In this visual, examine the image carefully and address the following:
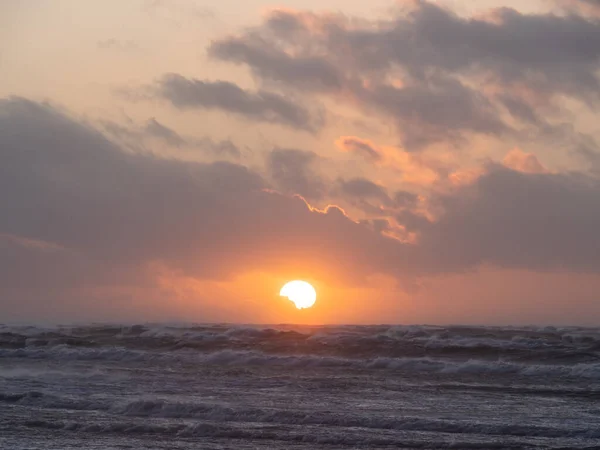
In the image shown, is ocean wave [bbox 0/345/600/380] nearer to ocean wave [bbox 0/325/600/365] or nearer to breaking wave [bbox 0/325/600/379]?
breaking wave [bbox 0/325/600/379]

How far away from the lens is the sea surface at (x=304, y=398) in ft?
49.3

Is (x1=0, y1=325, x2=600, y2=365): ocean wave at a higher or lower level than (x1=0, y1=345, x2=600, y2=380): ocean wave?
higher

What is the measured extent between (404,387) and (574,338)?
2581cm

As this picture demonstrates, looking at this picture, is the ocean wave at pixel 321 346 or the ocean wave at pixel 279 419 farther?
the ocean wave at pixel 321 346

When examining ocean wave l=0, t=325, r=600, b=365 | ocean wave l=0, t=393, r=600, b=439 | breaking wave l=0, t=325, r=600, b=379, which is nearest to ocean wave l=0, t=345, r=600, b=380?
breaking wave l=0, t=325, r=600, b=379

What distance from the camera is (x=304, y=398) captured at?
20156 mm

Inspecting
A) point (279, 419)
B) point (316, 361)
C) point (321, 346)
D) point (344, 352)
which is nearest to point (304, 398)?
point (279, 419)

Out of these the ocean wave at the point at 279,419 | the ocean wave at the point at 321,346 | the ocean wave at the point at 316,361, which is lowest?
the ocean wave at the point at 279,419

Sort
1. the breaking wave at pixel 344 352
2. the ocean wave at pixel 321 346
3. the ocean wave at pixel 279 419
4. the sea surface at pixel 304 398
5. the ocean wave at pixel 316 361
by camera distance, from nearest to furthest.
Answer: the sea surface at pixel 304 398 → the ocean wave at pixel 279 419 → the ocean wave at pixel 316 361 → the breaking wave at pixel 344 352 → the ocean wave at pixel 321 346

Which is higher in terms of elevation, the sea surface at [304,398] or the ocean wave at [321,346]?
the ocean wave at [321,346]

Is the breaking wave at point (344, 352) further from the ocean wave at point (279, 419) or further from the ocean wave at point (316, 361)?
the ocean wave at point (279, 419)

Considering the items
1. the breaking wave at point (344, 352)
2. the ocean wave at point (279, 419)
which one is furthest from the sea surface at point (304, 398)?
the breaking wave at point (344, 352)

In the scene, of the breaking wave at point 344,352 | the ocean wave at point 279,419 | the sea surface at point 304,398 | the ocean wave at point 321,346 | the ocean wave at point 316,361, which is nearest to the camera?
the sea surface at point 304,398

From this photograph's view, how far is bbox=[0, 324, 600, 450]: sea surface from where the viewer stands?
15016 mm
